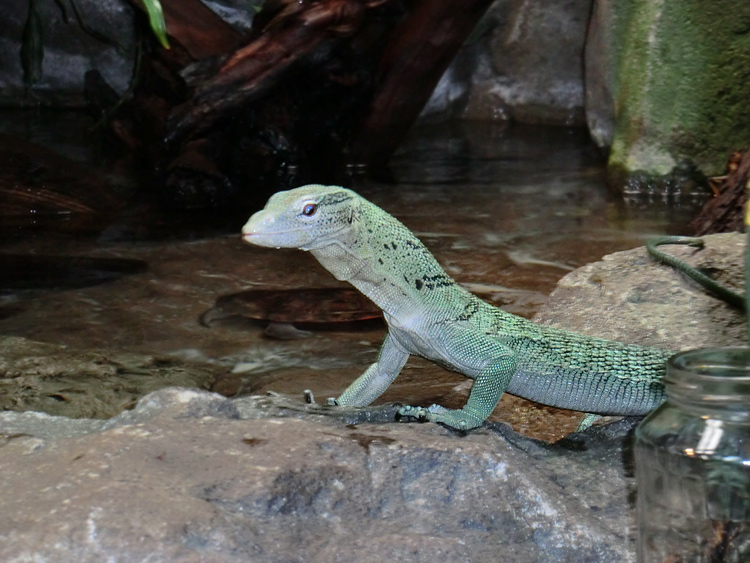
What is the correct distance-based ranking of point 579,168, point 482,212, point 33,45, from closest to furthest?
point 33,45
point 482,212
point 579,168

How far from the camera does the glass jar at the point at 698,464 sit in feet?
5.86

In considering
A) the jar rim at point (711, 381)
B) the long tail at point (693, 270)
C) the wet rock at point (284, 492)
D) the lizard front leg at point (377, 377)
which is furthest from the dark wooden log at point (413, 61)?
A: the jar rim at point (711, 381)

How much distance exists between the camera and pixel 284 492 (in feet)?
7.19

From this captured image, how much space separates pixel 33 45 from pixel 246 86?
2083mm

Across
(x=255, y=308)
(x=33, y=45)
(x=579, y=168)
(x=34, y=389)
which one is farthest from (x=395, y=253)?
(x=579, y=168)

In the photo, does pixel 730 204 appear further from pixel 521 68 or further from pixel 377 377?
pixel 521 68

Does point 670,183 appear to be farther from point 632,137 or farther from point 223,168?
point 223,168

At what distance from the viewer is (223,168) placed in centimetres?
998

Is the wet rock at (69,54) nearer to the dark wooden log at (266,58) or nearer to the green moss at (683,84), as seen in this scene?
the dark wooden log at (266,58)

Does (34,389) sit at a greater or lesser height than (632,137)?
lesser

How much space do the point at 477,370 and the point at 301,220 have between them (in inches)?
34.5

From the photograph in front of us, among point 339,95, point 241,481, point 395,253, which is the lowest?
point 241,481

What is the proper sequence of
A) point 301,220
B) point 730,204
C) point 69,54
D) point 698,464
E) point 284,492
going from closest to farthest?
point 698,464, point 284,492, point 301,220, point 730,204, point 69,54

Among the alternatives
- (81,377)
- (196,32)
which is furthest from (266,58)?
(81,377)
